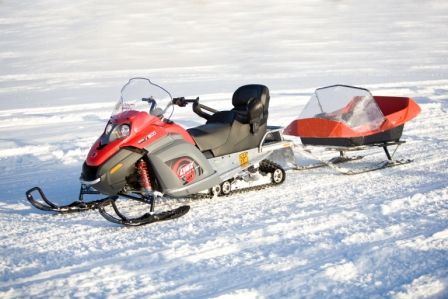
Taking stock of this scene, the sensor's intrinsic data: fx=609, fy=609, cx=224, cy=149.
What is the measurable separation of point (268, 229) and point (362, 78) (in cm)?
1062

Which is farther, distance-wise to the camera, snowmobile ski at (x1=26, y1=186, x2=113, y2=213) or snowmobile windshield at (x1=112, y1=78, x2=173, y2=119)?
snowmobile windshield at (x1=112, y1=78, x2=173, y2=119)

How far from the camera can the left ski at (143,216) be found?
4852 millimetres

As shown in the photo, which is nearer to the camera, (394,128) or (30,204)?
(30,204)

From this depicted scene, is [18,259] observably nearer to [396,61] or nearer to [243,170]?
[243,170]

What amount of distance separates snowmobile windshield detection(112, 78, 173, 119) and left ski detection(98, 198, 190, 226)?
93 cm

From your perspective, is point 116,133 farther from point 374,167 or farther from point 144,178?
point 374,167

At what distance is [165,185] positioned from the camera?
5195 millimetres

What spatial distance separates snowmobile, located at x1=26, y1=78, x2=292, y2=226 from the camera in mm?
5039

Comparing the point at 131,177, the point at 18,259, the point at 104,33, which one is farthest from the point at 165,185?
the point at 104,33

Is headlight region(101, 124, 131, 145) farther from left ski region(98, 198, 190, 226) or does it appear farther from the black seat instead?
the black seat

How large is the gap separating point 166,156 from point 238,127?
1.03 m

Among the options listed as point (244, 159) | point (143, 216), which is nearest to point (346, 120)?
point (244, 159)

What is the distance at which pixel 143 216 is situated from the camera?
16.2 feet

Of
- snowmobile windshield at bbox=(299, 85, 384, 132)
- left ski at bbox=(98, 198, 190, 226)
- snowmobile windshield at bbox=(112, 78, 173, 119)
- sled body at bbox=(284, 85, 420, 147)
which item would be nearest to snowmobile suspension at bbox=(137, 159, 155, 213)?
left ski at bbox=(98, 198, 190, 226)
